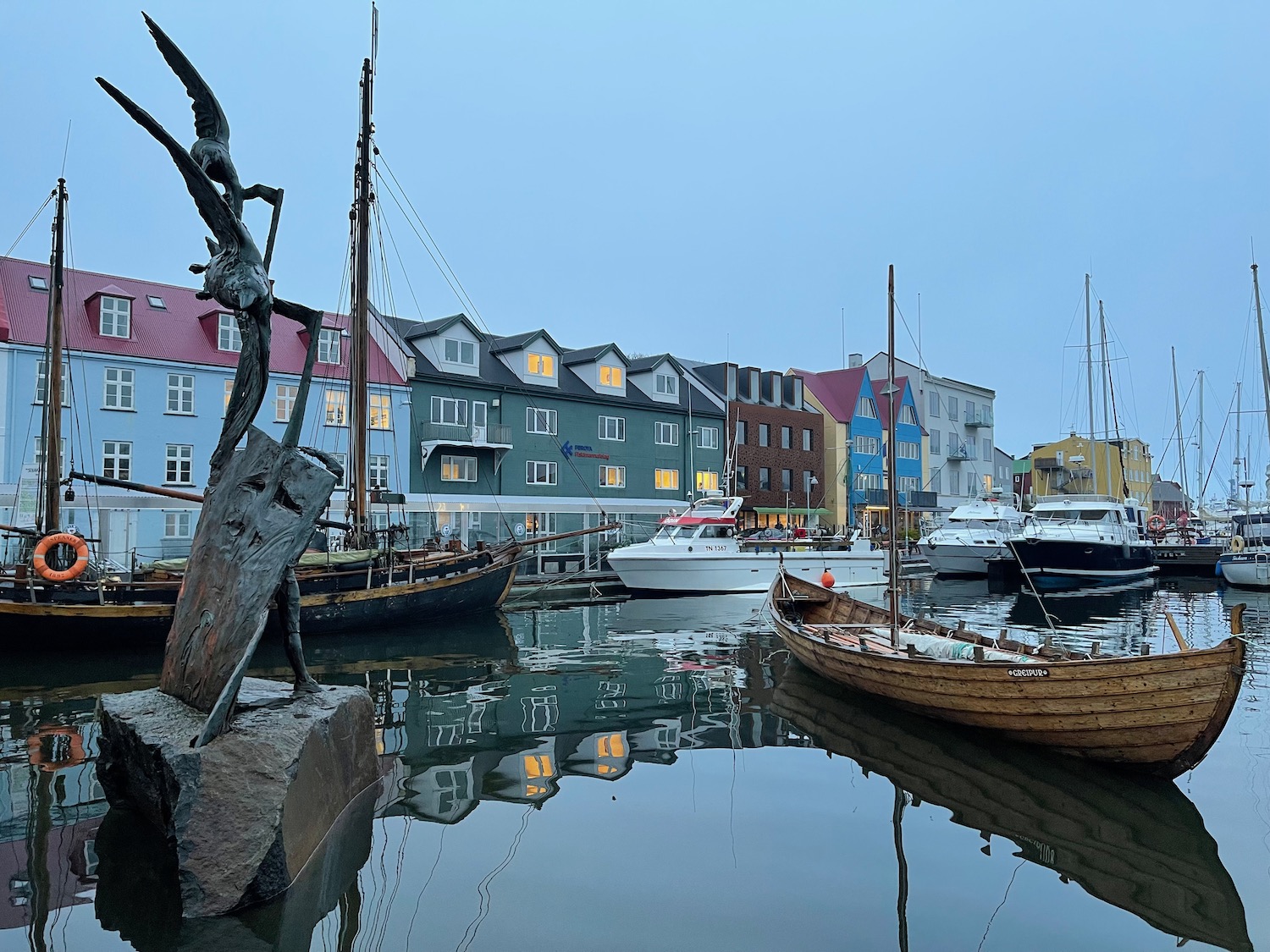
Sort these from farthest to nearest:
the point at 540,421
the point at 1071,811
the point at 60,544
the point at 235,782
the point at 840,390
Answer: the point at 840,390
the point at 540,421
the point at 60,544
the point at 1071,811
the point at 235,782

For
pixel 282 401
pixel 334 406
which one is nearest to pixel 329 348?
pixel 334 406

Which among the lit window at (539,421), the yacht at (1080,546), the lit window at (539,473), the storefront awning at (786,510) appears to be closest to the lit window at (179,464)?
the lit window at (539,473)

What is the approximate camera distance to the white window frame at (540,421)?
133 feet

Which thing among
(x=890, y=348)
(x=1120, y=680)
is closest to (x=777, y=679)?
(x=890, y=348)

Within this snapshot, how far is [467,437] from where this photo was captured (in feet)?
124

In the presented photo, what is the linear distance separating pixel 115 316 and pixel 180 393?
3347 mm

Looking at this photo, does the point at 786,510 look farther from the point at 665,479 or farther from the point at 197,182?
the point at 197,182

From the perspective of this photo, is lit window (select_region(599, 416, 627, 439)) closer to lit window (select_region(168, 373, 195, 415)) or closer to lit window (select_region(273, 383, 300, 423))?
lit window (select_region(273, 383, 300, 423))

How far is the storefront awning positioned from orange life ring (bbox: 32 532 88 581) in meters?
36.1

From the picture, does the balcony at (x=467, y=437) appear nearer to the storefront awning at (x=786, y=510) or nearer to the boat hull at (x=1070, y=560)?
the storefront awning at (x=786, y=510)

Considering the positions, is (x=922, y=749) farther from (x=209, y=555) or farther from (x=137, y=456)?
(x=137, y=456)

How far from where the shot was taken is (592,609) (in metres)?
28.7

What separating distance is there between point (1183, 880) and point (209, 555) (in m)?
8.71

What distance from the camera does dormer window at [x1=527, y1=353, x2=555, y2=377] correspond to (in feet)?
135
